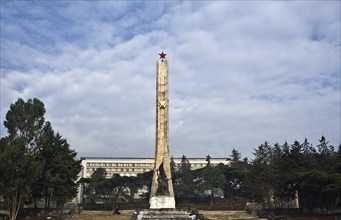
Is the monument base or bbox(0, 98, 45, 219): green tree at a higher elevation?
bbox(0, 98, 45, 219): green tree

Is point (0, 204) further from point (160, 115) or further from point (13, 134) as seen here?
point (160, 115)

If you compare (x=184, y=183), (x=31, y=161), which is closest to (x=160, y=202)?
(x=31, y=161)

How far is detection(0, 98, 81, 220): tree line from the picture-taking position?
22403 mm

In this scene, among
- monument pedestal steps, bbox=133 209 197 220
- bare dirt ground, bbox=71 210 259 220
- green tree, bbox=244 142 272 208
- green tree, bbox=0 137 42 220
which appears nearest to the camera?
green tree, bbox=0 137 42 220

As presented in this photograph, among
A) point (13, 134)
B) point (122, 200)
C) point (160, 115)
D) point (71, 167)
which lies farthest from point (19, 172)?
point (122, 200)

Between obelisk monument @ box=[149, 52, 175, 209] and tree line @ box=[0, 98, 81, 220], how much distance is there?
6.66 m

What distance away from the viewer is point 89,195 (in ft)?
157

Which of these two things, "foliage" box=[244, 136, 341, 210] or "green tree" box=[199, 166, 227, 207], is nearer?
"foliage" box=[244, 136, 341, 210]

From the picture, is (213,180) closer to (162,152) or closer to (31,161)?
(162,152)

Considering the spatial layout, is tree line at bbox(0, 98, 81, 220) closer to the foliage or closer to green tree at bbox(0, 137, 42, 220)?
green tree at bbox(0, 137, 42, 220)

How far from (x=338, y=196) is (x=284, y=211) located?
560 cm

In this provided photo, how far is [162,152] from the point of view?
34.2 m

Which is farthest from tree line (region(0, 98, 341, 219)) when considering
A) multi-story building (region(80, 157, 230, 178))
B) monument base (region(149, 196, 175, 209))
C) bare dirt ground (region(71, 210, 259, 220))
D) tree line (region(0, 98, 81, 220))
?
multi-story building (region(80, 157, 230, 178))

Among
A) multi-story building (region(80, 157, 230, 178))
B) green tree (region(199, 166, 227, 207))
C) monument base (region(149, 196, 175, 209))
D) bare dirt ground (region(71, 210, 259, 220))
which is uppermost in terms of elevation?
multi-story building (region(80, 157, 230, 178))
